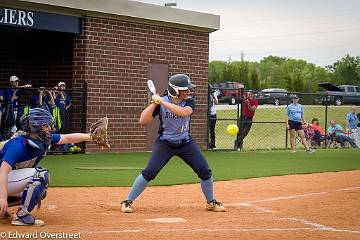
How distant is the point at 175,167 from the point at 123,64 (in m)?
6.25

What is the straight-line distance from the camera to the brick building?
2156 cm

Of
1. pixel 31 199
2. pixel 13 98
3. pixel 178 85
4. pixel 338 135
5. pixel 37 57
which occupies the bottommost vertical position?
pixel 338 135

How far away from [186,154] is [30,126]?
2.47 meters

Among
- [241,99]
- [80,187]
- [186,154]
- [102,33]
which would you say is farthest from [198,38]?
[186,154]

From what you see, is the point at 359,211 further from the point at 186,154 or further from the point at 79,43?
the point at 79,43

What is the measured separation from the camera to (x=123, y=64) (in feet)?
75.4

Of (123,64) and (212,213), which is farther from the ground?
(123,64)

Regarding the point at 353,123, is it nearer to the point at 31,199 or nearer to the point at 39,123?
the point at 39,123

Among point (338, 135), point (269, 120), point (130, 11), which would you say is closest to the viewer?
point (130, 11)

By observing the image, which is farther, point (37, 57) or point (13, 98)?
point (37, 57)

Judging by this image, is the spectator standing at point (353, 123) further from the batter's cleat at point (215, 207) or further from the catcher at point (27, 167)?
the catcher at point (27, 167)

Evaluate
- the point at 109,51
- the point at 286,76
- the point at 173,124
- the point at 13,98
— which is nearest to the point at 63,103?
the point at 13,98

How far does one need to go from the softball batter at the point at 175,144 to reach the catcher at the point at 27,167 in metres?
1.61

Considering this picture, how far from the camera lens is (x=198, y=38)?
2562 centimetres
